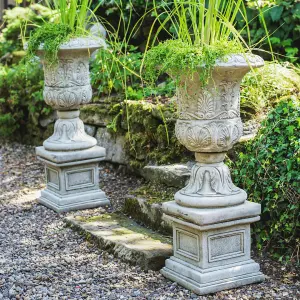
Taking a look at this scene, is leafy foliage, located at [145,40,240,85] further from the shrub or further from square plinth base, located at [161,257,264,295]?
square plinth base, located at [161,257,264,295]

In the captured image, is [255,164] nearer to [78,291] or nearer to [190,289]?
[190,289]

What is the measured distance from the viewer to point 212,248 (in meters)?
3.84

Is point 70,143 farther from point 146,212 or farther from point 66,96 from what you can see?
point 146,212

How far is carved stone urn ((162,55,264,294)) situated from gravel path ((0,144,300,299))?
0.40 ft

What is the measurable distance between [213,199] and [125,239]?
1004 mm

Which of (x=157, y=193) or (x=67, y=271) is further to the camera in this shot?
(x=157, y=193)

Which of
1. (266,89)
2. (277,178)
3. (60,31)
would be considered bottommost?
(277,178)

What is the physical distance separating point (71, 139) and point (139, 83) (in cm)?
167

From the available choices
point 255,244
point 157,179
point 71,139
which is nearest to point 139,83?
point 71,139

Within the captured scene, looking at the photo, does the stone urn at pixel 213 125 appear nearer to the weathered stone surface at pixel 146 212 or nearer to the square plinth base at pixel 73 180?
the weathered stone surface at pixel 146 212

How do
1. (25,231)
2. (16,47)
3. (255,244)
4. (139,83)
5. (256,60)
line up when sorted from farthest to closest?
(16,47)
(139,83)
(25,231)
(255,244)
(256,60)

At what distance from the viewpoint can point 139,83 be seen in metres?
7.16

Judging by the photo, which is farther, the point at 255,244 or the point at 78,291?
the point at 255,244

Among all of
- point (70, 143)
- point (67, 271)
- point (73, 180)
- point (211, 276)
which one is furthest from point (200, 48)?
point (73, 180)
